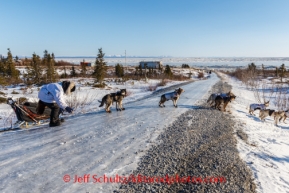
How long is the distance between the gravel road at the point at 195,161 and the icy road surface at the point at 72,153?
0.34 m

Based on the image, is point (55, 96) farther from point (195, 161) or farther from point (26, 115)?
point (195, 161)

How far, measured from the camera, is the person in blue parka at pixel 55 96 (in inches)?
235

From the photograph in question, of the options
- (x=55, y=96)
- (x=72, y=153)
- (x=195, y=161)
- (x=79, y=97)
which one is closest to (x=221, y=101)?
(x=195, y=161)

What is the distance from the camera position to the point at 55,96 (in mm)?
5961

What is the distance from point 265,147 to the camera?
18.6 feet

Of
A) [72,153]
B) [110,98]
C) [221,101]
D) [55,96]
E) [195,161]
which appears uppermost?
[55,96]

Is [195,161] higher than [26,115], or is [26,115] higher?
[26,115]

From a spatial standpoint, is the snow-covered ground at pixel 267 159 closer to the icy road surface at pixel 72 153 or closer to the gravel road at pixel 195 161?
the gravel road at pixel 195 161

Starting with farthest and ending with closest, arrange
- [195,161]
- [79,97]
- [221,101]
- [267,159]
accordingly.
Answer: [79,97]
[221,101]
[267,159]
[195,161]

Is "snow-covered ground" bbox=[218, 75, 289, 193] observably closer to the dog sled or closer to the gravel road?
the gravel road

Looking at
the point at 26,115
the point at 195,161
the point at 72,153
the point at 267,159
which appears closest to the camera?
the point at 195,161

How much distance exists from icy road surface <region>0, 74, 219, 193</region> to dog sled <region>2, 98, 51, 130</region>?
499 mm

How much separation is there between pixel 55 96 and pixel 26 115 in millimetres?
1403

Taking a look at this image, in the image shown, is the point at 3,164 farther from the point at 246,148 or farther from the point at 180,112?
the point at 180,112
